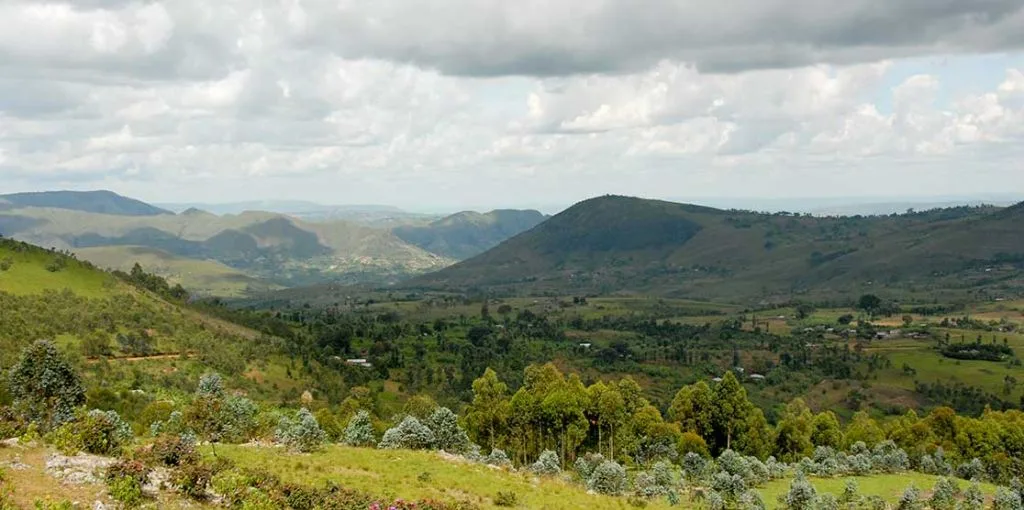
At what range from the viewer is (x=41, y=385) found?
5006cm

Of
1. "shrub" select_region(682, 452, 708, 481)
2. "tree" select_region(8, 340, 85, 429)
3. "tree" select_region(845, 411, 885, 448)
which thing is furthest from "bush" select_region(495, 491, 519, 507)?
"tree" select_region(845, 411, 885, 448)

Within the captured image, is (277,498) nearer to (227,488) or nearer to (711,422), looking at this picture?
(227,488)

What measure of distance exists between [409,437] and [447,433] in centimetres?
648

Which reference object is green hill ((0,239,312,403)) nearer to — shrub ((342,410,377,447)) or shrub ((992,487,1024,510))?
shrub ((342,410,377,447))

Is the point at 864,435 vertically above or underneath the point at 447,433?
underneath

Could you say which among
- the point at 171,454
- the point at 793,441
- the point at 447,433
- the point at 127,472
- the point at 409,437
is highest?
the point at 127,472

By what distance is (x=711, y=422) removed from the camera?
285 ft

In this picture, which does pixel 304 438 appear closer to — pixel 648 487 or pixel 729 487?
pixel 648 487

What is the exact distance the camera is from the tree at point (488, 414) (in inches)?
3039

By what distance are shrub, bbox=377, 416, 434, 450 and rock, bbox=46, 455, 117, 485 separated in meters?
25.5

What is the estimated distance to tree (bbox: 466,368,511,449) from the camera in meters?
77.2

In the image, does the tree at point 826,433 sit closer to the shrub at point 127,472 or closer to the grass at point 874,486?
the grass at point 874,486

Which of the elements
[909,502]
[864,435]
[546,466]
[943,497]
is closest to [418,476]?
[546,466]

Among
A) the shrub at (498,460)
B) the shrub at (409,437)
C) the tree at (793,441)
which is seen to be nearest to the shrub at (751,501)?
the shrub at (498,460)
